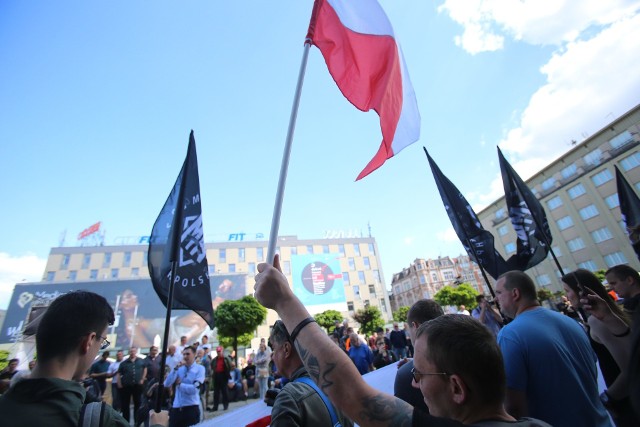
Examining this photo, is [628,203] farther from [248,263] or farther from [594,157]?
[248,263]

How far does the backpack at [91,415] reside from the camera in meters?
1.56

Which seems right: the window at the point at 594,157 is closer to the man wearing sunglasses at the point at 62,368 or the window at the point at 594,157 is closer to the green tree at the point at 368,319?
the green tree at the point at 368,319

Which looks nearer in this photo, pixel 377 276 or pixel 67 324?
pixel 67 324

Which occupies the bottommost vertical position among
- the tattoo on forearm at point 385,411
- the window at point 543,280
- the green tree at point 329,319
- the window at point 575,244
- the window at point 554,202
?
the tattoo on forearm at point 385,411

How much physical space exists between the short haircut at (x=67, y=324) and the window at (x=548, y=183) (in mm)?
56651

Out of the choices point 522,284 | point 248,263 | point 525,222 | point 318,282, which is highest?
point 248,263

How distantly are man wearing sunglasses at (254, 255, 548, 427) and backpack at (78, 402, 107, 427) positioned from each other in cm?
112

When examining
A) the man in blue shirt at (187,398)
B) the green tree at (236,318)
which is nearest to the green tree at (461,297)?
the green tree at (236,318)

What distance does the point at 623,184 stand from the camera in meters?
7.88

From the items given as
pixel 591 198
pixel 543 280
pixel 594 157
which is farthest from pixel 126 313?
pixel 594 157

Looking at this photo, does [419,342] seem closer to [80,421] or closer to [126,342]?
[80,421]

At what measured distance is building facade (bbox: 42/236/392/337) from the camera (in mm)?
55344

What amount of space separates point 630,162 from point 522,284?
159 feet

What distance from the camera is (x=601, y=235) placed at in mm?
38156
